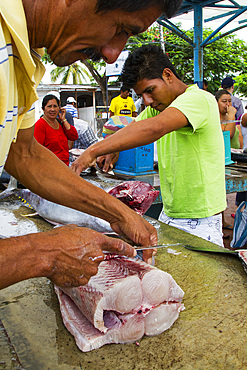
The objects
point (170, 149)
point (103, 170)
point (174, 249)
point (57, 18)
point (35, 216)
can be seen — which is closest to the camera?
point (57, 18)

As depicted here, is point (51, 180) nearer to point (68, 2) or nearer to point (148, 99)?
point (68, 2)

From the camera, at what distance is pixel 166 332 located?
155 cm

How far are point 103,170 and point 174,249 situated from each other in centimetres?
262

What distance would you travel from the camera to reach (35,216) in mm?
3119

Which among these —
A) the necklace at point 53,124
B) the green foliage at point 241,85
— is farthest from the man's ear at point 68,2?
the green foliage at point 241,85

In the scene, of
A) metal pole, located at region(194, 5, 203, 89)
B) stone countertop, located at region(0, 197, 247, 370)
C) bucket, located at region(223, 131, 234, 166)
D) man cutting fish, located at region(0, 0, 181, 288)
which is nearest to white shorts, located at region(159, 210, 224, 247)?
stone countertop, located at region(0, 197, 247, 370)

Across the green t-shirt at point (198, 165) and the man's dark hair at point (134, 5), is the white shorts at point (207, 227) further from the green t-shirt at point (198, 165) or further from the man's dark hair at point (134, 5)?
the man's dark hair at point (134, 5)

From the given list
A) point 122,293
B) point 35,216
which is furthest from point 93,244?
point 35,216

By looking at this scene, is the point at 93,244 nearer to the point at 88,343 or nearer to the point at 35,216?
the point at 88,343

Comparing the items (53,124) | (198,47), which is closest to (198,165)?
(53,124)

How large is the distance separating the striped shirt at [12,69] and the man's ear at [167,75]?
1.65 m

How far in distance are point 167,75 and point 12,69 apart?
6.00ft

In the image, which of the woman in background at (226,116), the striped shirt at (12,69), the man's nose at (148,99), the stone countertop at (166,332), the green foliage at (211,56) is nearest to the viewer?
the striped shirt at (12,69)

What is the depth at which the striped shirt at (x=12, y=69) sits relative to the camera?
104cm
